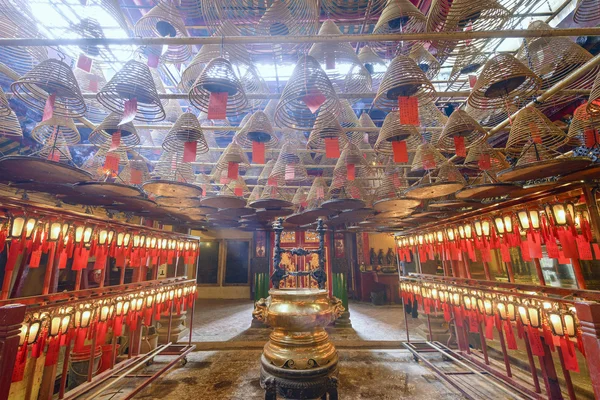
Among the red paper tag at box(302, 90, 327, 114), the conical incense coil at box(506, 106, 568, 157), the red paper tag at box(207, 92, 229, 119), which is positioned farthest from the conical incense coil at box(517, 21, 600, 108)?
the red paper tag at box(207, 92, 229, 119)

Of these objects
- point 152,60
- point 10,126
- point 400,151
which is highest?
point 152,60

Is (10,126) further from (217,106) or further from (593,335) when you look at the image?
(593,335)

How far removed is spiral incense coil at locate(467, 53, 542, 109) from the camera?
7.27 ft

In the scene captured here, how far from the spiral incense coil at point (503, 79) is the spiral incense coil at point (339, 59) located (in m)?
1.26

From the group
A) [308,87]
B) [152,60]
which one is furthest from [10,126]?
[308,87]

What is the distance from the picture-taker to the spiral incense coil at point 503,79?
2.21m

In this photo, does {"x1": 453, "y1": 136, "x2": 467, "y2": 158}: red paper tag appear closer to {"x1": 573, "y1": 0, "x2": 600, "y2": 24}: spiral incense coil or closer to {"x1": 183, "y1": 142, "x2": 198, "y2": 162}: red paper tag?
{"x1": 573, "y1": 0, "x2": 600, "y2": 24}: spiral incense coil

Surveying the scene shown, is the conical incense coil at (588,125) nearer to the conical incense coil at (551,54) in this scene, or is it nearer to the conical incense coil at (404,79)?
the conical incense coil at (551,54)

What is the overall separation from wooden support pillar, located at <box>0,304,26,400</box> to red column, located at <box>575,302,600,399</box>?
2.74 metres

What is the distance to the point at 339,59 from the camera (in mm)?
2977

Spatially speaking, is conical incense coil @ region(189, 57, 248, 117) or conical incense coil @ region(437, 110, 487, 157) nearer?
conical incense coil @ region(189, 57, 248, 117)

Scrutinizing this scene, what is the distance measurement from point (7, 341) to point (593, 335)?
283cm

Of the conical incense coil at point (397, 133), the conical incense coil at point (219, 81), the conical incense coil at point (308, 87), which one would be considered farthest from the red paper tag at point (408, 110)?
the conical incense coil at point (219, 81)

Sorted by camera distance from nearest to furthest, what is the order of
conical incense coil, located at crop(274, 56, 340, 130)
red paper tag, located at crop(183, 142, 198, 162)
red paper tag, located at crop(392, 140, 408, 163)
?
conical incense coil, located at crop(274, 56, 340, 130), red paper tag, located at crop(183, 142, 198, 162), red paper tag, located at crop(392, 140, 408, 163)
